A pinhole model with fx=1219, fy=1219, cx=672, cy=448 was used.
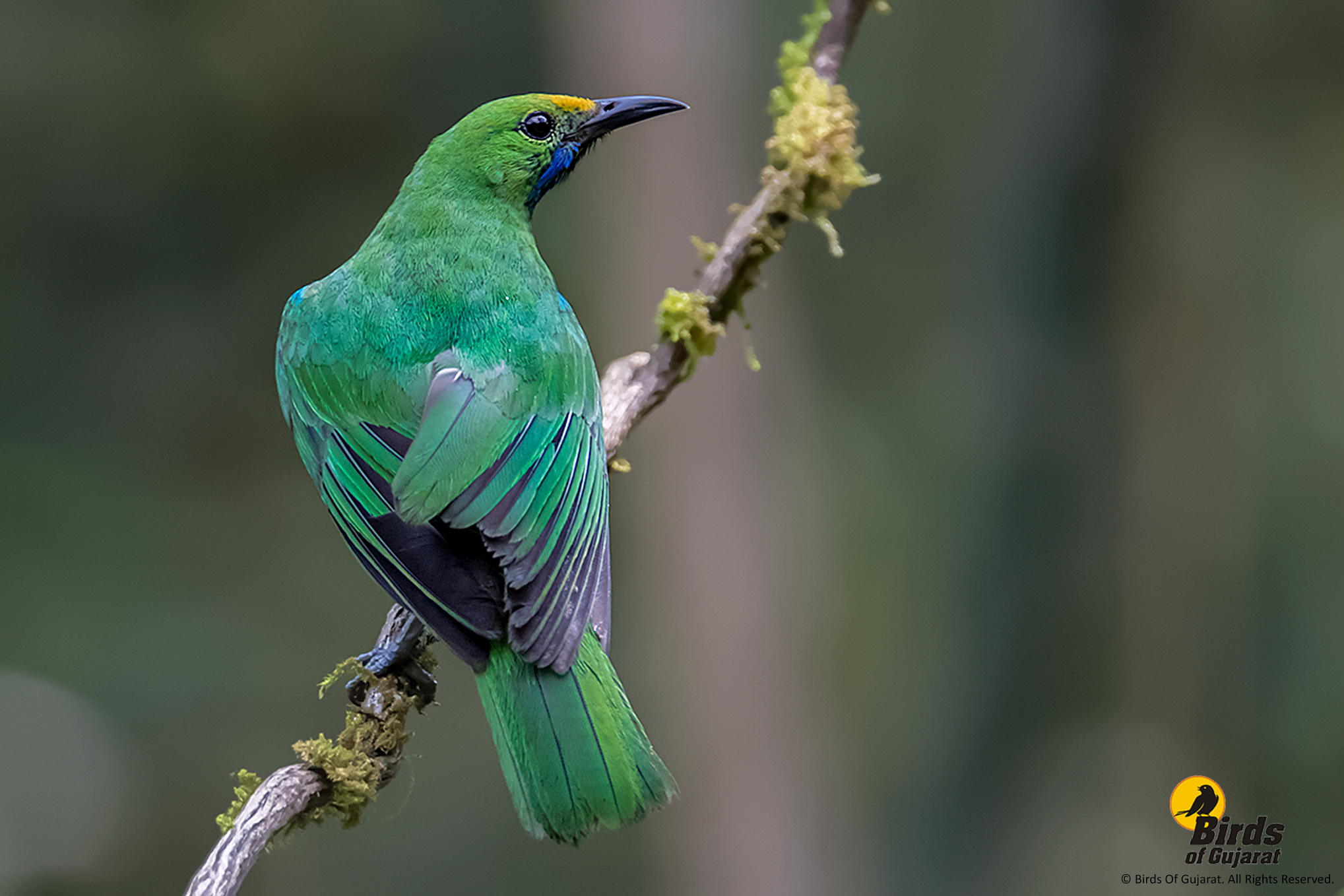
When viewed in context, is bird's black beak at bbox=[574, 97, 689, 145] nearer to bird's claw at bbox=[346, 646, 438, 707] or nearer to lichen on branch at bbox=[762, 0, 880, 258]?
lichen on branch at bbox=[762, 0, 880, 258]

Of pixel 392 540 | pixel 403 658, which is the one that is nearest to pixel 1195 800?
pixel 403 658

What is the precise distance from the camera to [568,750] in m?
2.22

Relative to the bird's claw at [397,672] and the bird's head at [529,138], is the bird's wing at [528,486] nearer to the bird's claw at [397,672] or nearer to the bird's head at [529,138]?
the bird's claw at [397,672]

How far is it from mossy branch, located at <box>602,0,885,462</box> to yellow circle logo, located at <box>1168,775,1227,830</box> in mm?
2448

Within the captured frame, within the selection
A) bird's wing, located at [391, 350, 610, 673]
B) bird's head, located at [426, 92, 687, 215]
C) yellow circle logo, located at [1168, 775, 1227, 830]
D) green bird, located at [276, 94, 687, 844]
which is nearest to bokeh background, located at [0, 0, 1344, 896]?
yellow circle logo, located at [1168, 775, 1227, 830]

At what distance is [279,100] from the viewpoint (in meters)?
8.25

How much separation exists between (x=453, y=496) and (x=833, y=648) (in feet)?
18.8

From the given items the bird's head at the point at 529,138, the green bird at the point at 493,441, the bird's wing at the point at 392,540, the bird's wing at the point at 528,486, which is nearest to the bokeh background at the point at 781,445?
the bird's head at the point at 529,138

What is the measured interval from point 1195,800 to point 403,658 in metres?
3.20

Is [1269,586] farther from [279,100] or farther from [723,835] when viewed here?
[279,100]

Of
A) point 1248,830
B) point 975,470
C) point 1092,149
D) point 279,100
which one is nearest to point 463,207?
point 1092,149

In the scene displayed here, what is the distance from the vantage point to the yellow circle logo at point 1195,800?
13.6 feet

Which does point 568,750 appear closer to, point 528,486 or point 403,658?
point 403,658

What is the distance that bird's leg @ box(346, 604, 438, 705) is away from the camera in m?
2.41
